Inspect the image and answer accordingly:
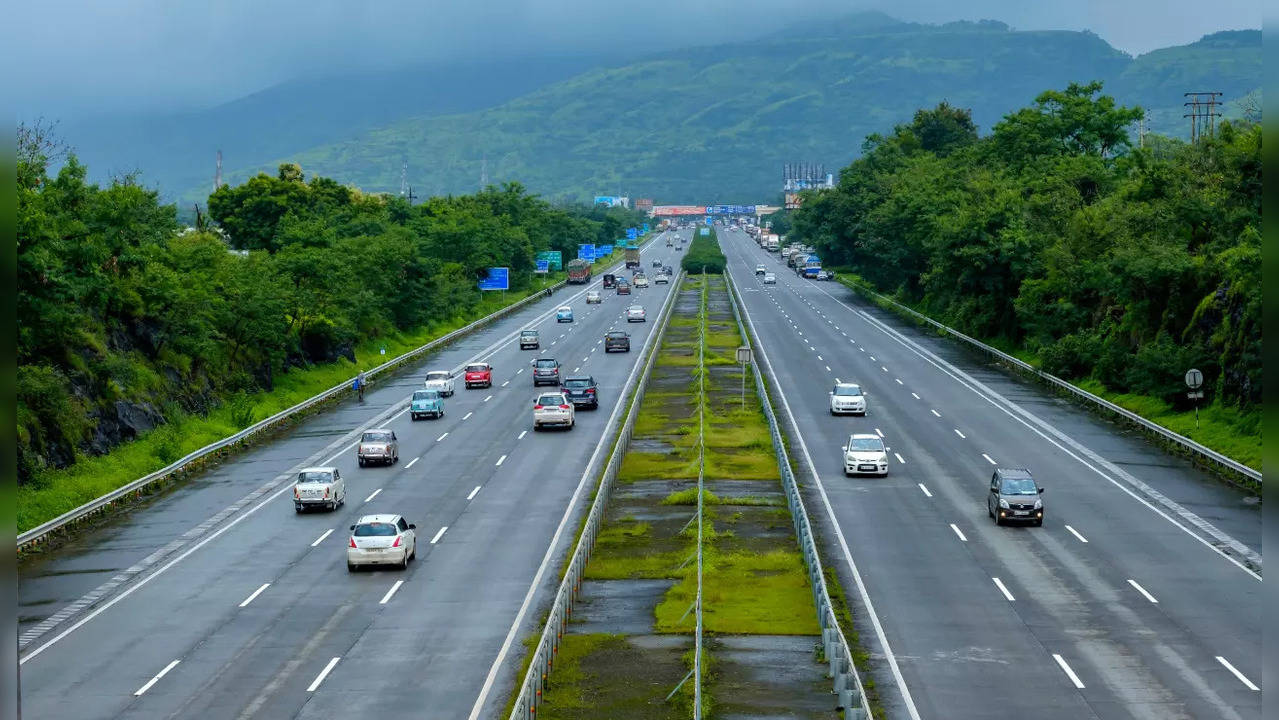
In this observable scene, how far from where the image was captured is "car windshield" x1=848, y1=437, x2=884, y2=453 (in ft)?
186

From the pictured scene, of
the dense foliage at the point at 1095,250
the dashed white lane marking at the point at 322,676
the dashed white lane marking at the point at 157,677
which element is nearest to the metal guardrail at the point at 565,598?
the dashed white lane marking at the point at 322,676

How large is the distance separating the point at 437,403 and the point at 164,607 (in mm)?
37518

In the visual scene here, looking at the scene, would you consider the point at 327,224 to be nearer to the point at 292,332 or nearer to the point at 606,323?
the point at 606,323

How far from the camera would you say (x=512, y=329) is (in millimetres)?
126000

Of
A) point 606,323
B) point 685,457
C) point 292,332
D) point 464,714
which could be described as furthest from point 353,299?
point 464,714

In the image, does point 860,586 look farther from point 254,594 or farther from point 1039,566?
point 254,594

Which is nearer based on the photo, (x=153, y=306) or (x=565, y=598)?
(x=565, y=598)

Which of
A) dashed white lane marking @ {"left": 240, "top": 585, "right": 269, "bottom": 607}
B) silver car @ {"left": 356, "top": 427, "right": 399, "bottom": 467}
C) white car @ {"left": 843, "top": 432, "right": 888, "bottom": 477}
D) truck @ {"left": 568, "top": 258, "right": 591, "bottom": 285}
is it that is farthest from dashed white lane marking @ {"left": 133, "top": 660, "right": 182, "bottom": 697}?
truck @ {"left": 568, "top": 258, "right": 591, "bottom": 285}

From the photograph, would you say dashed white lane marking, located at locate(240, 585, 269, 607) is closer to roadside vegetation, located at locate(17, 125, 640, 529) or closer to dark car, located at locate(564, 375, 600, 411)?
roadside vegetation, located at locate(17, 125, 640, 529)

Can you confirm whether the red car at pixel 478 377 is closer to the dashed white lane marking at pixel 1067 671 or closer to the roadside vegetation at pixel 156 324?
the roadside vegetation at pixel 156 324

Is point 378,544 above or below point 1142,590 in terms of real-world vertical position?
above

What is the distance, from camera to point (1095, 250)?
9425cm

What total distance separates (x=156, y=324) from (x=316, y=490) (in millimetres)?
28910

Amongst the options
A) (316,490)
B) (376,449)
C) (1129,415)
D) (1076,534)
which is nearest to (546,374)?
(376,449)
